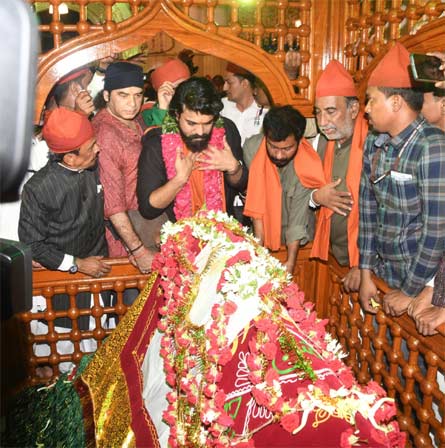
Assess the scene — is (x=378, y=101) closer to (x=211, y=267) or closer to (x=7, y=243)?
(x=211, y=267)

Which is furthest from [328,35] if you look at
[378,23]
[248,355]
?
[248,355]

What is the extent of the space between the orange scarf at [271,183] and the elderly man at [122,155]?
2.42 feet

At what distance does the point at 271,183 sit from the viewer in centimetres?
357

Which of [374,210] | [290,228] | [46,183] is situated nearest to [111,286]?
[46,183]

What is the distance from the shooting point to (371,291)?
3.03 metres

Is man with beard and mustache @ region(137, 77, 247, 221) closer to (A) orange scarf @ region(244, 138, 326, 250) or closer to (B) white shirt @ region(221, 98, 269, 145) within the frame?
(A) orange scarf @ region(244, 138, 326, 250)

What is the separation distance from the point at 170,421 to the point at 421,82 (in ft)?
6.43

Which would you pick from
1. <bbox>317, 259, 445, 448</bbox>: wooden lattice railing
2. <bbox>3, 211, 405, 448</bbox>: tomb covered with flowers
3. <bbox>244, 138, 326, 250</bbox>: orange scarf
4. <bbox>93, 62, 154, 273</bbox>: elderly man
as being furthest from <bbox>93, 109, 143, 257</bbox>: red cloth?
<bbox>317, 259, 445, 448</bbox>: wooden lattice railing

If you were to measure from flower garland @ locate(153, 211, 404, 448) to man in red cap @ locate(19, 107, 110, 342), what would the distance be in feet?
3.78

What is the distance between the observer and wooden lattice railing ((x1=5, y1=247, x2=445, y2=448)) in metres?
2.62

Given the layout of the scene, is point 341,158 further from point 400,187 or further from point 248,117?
point 248,117

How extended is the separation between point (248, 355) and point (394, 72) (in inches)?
65.1

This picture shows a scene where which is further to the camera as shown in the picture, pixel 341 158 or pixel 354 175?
pixel 341 158

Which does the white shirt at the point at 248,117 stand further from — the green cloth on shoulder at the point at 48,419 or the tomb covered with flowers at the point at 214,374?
the green cloth on shoulder at the point at 48,419
